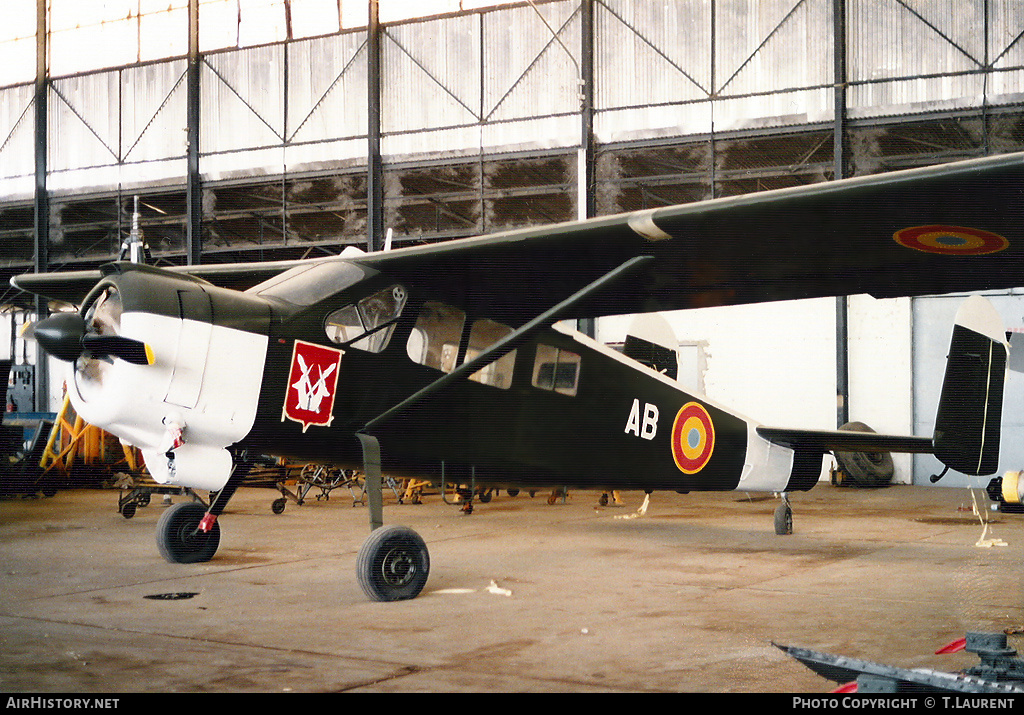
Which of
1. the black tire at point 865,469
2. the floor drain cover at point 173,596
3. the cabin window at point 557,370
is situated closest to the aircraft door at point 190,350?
the floor drain cover at point 173,596

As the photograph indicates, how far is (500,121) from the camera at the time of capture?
869 inches

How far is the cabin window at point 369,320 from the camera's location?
707cm

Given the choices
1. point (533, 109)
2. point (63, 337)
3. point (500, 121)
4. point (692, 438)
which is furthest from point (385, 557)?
point (500, 121)

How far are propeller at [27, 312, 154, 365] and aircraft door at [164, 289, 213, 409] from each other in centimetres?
21

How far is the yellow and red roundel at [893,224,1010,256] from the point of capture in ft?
18.5

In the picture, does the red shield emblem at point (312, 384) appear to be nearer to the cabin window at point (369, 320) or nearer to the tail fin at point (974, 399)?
the cabin window at point (369, 320)

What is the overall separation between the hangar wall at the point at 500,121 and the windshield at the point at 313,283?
13946 mm

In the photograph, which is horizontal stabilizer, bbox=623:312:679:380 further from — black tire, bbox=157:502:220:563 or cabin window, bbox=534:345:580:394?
black tire, bbox=157:502:220:563

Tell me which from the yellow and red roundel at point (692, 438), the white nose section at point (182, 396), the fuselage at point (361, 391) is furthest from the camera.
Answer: the yellow and red roundel at point (692, 438)

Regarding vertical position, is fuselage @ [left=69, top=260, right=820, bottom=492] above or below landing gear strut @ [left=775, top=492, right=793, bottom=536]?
above

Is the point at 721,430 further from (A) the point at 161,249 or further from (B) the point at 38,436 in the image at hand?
(A) the point at 161,249

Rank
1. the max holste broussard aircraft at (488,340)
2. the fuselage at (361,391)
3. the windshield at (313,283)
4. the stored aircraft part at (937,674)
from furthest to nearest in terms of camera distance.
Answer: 1. the windshield at (313,283)
2. the fuselage at (361,391)
3. the max holste broussard aircraft at (488,340)
4. the stored aircraft part at (937,674)

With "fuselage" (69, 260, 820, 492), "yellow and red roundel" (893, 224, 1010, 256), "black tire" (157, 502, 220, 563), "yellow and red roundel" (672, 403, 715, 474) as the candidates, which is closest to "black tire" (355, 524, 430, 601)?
"fuselage" (69, 260, 820, 492)

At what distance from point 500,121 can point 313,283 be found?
1568 cm
